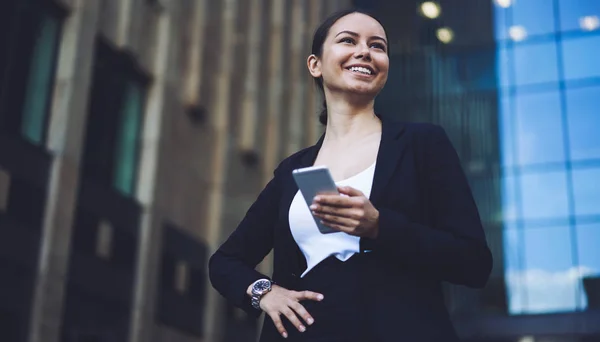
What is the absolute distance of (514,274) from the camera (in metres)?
21.8

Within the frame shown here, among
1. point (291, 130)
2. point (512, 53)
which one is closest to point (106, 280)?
point (291, 130)

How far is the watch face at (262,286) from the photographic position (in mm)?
2139

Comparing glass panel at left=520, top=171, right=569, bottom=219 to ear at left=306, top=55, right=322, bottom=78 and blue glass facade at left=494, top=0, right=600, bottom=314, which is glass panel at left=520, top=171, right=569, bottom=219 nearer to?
blue glass facade at left=494, top=0, right=600, bottom=314

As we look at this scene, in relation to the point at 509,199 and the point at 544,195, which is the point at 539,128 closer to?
the point at 544,195

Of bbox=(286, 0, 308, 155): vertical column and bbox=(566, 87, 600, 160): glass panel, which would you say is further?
bbox=(286, 0, 308, 155): vertical column

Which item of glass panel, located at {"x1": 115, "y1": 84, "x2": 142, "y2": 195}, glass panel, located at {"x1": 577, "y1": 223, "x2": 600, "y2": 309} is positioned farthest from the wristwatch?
glass panel, located at {"x1": 577, "y1": 223, "x2": 600, "y2": 309}

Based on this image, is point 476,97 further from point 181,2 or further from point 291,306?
point 291,306

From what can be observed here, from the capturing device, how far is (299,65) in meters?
25.8

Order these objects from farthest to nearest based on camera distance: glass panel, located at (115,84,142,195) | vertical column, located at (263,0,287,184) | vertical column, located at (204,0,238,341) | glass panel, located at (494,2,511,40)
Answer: vertical column, located at (263,0,287,184), glass panel, located at (494,2,511,40), vertical column, located at (204,0,238,341), glass panel, located at (115,84,142,195)

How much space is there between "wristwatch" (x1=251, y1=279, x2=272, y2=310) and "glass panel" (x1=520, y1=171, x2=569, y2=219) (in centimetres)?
2096

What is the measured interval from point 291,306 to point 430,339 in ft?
1.17

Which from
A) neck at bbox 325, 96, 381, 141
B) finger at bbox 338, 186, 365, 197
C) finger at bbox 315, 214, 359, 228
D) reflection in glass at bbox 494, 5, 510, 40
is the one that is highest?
reflection in glass at bbox 494, 5, 510, 40

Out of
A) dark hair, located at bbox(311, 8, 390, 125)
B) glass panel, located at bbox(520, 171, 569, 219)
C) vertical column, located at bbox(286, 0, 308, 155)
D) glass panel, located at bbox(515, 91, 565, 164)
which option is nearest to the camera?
dark hair, located at bbox(311, 8, 390, 125)

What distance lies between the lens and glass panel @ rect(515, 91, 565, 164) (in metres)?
22.5
